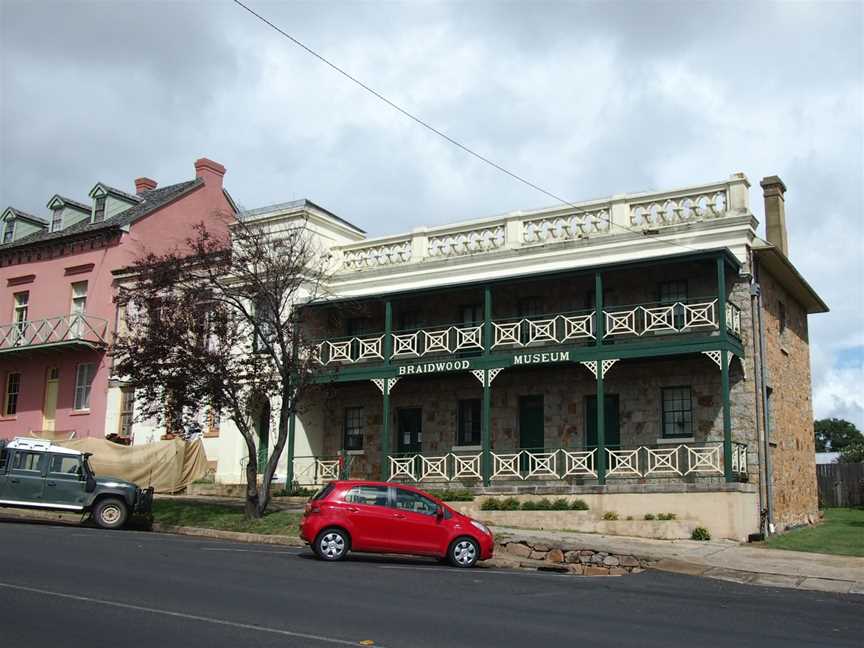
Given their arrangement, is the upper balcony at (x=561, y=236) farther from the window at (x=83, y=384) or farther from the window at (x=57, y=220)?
the window at (x=57, y=220)

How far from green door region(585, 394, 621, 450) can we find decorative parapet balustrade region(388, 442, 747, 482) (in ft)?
1.28

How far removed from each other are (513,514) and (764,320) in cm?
809

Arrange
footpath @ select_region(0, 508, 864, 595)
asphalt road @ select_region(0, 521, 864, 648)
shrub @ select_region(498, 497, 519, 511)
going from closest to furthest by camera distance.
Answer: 1. asphalt road @ select_region(0, 521, 864, 648)
2. footpath @ select_region(0, 508, 864, 595)
3. shrub @ select_region(498, 497, 519, 511)

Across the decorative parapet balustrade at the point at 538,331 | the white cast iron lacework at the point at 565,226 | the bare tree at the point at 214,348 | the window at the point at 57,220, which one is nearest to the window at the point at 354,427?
the decorative parapet balustrade at the point at 538,331

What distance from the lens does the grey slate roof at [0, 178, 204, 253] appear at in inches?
1332

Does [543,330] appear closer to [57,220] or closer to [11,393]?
[11,393]

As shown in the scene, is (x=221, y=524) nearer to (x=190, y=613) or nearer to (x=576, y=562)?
(x=576, y=562)

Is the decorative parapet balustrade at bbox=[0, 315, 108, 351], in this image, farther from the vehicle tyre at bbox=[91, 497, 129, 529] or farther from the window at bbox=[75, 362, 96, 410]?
the vehicle tyre at bbox=[91, 497, 129, 529]

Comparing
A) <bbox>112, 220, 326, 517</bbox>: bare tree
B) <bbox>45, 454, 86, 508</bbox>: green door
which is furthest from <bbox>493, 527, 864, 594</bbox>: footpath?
<bbox>45, 454, 86, 508</bbox>: green door

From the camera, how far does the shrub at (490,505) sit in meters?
21.6

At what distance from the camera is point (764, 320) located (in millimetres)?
22984

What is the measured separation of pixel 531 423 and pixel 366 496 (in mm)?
9998

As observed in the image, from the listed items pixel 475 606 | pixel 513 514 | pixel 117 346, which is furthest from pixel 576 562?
pixel 117 346

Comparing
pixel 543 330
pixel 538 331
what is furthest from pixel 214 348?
pixel 543 330
